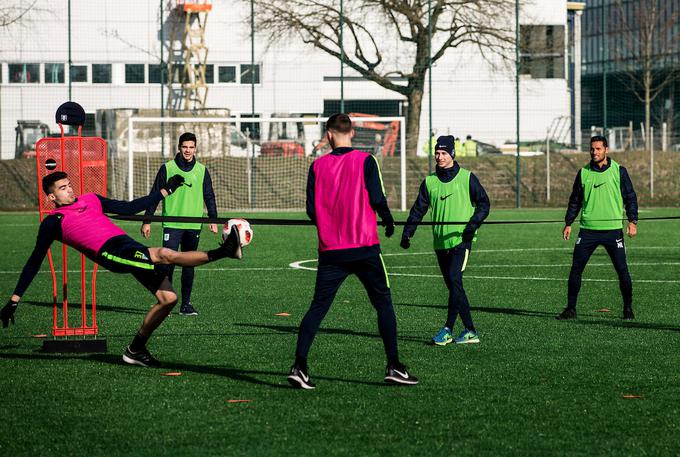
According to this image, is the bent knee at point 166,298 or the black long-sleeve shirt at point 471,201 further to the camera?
the black long-sleeve shirt at point 471,201

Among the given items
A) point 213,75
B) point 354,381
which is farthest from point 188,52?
point 354,381

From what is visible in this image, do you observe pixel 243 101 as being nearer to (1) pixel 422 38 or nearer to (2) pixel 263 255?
(1) pixel 422 38

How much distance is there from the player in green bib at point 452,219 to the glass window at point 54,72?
30017 millimetres

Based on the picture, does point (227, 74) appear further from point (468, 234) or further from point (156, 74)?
point (468, 234)

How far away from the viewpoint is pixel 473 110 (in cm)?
4303

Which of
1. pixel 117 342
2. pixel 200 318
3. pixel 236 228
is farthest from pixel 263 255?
pixel 236 228

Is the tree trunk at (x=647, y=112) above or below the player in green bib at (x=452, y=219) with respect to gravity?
above

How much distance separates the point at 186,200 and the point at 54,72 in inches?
1084

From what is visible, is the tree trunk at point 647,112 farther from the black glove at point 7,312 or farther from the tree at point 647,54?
the black glove at point 7,312

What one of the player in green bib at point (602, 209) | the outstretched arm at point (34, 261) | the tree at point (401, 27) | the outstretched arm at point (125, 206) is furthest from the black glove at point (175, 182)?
the tree at point (401, 27)

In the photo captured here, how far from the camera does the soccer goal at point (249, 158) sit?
118ft

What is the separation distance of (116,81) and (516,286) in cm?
3029

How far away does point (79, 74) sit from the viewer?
40344 mm

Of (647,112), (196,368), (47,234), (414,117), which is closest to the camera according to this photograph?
(47,234)
